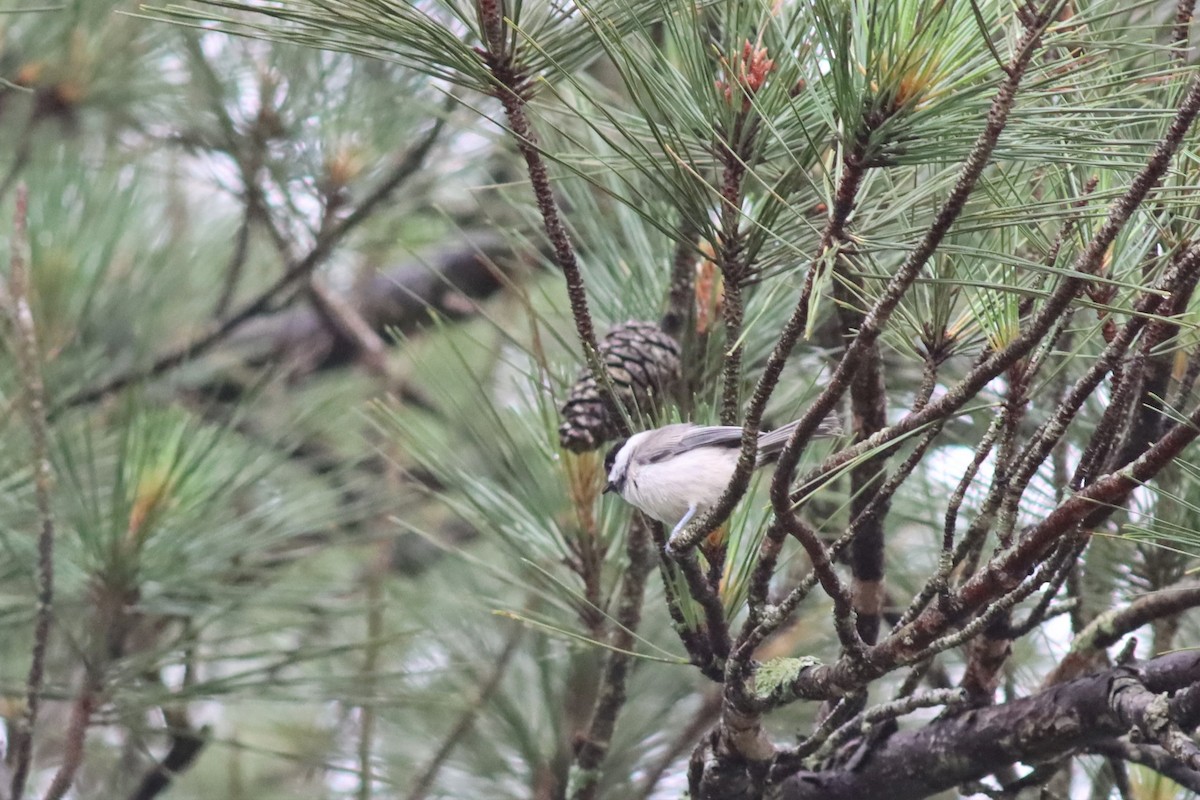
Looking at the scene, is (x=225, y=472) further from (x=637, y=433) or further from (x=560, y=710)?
(x=637, y=433)

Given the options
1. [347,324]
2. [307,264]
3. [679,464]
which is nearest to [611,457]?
[679,464]

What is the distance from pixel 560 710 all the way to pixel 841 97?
115cm

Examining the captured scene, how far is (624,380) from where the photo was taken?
1.11 metres

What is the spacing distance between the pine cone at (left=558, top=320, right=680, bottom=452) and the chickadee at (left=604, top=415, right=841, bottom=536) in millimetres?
34

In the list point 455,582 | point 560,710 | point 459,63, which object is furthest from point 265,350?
point 459,63

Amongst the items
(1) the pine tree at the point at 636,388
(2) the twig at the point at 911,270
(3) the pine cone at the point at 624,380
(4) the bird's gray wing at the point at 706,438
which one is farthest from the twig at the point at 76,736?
(2) the twig at the point at 911,270

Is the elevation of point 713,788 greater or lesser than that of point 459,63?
lesser

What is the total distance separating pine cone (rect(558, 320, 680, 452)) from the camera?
1127 mm

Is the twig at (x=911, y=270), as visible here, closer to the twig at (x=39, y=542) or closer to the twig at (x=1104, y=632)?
the twig at (x=1104, y=632)

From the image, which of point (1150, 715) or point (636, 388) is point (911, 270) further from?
point (636, 388)

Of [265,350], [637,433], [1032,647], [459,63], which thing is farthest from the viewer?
[265,350]

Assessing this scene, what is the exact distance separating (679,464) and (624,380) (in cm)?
13

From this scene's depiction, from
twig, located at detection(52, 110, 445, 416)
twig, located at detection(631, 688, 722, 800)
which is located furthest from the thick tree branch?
twig, located at detection(52, 110, 445, 416)

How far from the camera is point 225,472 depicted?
1.62 meters
